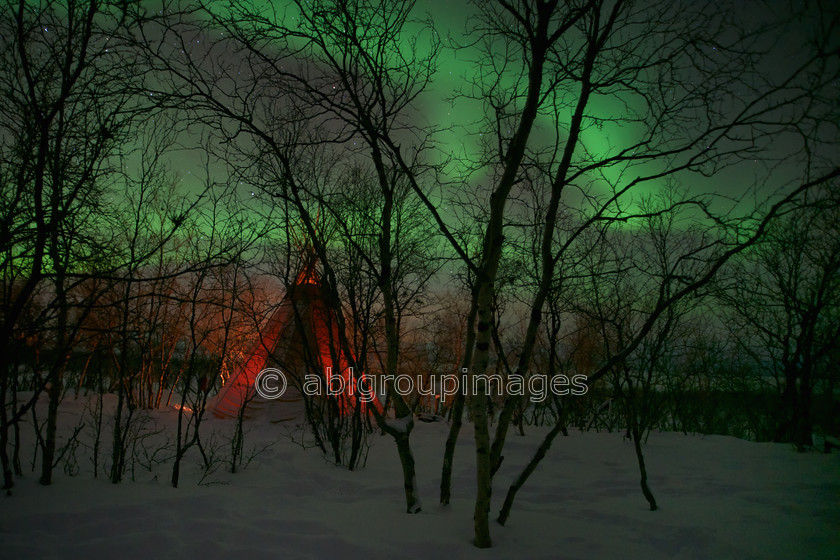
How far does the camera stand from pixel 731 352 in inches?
486

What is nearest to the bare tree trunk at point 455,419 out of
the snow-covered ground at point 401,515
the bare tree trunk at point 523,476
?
the snow-covered ground at point 401,515

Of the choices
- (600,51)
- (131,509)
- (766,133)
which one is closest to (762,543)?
(766,133)

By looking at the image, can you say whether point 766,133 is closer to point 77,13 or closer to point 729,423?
point 77,13

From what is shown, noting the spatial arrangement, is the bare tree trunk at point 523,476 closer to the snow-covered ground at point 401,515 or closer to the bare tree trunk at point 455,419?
the snow-covered ground at point 401,515

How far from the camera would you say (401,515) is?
12.4 ft

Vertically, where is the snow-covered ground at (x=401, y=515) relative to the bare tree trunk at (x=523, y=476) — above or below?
below

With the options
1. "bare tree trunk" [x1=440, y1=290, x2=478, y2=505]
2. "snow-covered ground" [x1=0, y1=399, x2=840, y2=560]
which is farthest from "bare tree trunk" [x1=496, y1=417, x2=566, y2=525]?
"bare tree trunk" [x1=440, y1=290, x2=478, y2=505]

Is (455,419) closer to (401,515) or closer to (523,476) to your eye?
(523,476)

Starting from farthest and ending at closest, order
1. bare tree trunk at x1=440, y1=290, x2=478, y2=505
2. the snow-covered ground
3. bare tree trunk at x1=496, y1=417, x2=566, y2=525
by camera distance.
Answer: bare tree trunk at x1=440, y1=290, x2=478, y2=505, bare tree trunk at x1=496, y1=417, x2=566, y2=525, the snow-covered ground

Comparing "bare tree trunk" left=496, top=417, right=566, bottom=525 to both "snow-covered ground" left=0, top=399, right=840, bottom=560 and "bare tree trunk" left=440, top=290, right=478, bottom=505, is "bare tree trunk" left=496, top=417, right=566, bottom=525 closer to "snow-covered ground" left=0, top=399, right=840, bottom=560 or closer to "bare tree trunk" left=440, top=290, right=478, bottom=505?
"snow-covered ground" left=0, top=399, right=840, bottom=560

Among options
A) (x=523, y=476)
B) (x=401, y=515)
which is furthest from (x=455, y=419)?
(x=401, y=515)

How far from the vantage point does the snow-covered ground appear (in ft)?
9.95

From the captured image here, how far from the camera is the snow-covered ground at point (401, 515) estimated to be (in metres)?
3.03

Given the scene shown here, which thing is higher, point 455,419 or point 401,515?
point 455,419
